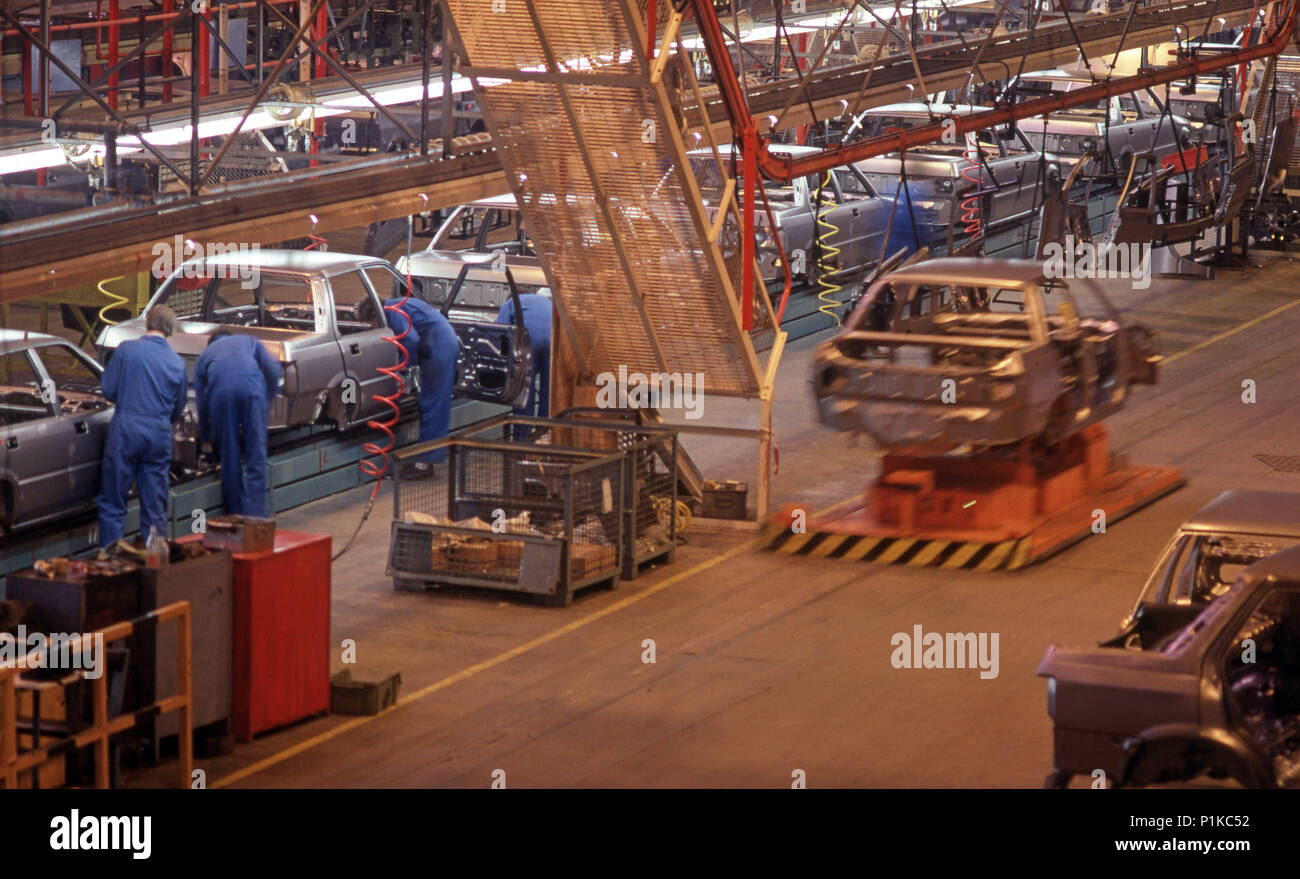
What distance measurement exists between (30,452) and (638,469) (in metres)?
3.69

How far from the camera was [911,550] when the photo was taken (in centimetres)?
1180

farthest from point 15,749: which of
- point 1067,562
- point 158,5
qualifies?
point 158,5

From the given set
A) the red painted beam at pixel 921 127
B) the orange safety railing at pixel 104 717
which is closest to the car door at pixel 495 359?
the red painted beam at pixel 921 127

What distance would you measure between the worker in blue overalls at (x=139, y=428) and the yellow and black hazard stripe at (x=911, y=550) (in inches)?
156

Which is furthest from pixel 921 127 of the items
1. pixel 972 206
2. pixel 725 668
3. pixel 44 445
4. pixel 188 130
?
pixel 44 445

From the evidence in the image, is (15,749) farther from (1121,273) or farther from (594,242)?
(1121,273)

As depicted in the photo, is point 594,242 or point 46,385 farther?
point 594,242

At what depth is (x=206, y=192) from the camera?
1101 cm

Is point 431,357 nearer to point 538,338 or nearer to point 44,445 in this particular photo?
point 538,338

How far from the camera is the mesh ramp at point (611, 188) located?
447 inches

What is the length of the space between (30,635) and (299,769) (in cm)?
137

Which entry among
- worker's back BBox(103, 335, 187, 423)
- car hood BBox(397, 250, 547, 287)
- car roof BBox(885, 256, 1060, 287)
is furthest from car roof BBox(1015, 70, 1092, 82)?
worker's back BBox(103, 335, 187, 423)

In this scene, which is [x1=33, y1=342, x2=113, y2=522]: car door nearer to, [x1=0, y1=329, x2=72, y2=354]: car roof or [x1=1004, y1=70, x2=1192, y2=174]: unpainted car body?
[x1=0, y1=329, x2=72, y2=354]: car roof

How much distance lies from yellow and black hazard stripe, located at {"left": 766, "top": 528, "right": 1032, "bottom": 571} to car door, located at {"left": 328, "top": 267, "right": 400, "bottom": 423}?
343cm
